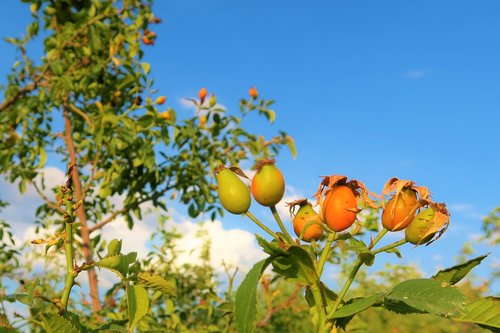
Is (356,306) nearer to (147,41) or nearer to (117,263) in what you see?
(117,263)

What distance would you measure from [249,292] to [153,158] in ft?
9.15

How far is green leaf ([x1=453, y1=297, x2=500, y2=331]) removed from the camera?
0.96 metres

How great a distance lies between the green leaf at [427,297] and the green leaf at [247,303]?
0.24 metres

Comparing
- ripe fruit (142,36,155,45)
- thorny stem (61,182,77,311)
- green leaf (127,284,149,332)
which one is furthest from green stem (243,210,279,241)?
ripe fruit (142,36,155,45)

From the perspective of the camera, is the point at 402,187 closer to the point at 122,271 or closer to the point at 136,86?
the point at 122,271

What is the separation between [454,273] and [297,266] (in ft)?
0.92

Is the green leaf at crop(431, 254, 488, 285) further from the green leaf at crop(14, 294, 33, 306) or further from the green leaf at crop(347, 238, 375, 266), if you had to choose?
the green leaf at crop(14, 294, 33, 306)

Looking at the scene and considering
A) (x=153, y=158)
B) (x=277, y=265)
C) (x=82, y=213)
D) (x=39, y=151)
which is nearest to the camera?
(x=277, y=265)

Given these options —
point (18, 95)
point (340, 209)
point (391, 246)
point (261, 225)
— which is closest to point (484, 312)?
point (391, 246)

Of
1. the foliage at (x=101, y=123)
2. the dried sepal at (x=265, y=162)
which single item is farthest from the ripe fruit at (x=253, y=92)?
the dried sepal at (x=265, y=162)

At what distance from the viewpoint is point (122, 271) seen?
923 millimetres

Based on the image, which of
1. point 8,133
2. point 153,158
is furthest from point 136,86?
point 8,133

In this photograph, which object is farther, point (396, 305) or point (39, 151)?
point (39, 151)

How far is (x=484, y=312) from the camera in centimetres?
97
